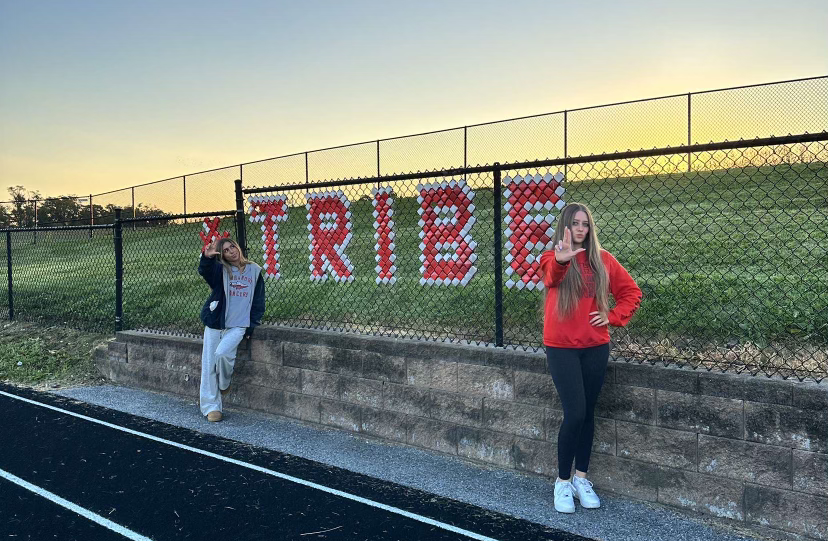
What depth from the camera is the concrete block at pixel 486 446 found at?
15.5 feet

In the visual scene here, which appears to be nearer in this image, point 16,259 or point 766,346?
point 766,346

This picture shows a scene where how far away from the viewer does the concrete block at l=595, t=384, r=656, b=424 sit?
409 centimetres

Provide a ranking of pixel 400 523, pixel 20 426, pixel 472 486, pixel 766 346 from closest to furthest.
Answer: pixel 400 523
pixel 472 486
pixel 766 346
pixel 20 426

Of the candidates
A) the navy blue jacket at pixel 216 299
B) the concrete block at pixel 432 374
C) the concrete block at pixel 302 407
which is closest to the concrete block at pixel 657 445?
the concrete block at pixel 432 374

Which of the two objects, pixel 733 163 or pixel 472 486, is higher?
pixel 733 163

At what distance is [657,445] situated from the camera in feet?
13.3

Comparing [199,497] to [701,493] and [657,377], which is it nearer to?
[657,377]

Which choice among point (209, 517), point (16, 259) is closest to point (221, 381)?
point (209, 517)

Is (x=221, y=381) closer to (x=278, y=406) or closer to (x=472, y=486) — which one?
(x=278, y=406)

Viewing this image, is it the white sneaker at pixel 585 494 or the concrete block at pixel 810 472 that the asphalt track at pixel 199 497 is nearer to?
the white sneaker at pixel 585 494

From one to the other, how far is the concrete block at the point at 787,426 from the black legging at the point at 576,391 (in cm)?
90

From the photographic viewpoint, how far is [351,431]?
5730 mm

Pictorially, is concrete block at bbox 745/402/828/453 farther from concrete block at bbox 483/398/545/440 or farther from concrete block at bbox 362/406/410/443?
concrete block at bbox 362/406/410/443

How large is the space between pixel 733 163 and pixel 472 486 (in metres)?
3.13
